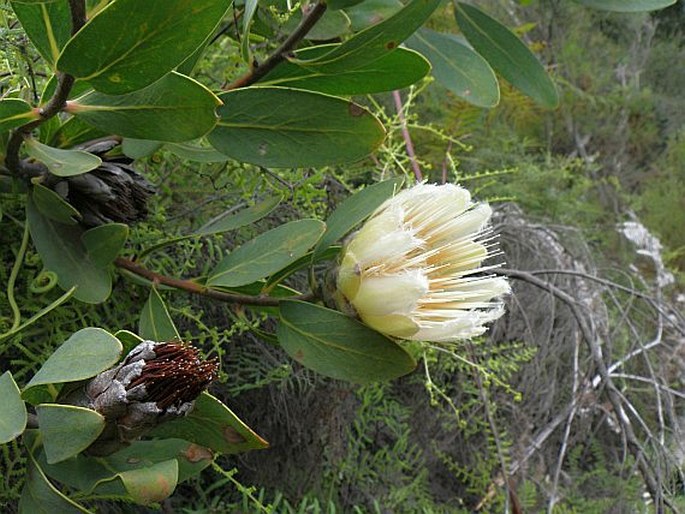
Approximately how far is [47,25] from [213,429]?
0.20m

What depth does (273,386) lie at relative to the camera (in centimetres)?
65

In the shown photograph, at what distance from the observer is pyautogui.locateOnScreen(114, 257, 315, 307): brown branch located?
0.48 m

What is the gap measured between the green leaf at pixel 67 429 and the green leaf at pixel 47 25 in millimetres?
155

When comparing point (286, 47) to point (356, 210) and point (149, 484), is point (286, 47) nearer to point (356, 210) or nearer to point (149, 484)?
point (356, 210)

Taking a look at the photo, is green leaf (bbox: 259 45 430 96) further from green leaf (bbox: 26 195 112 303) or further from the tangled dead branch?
the tangled dead branch

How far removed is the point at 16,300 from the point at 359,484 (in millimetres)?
346

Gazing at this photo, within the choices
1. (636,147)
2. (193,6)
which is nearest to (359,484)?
(193,6)

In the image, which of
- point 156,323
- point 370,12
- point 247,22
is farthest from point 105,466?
point 370,12

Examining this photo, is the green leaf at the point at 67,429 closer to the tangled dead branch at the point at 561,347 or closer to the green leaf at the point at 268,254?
the green leaf at the point at 268,254

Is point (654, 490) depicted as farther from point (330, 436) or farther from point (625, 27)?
point (625, 27)

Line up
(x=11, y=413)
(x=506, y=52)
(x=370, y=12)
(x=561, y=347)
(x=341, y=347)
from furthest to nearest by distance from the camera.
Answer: (x=561, y=347)
(x=506, y=52)
(x=370, y=12)
(x=341, y=347)
(x=11, y=413)

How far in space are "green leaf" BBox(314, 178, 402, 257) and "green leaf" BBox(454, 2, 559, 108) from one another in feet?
0.85

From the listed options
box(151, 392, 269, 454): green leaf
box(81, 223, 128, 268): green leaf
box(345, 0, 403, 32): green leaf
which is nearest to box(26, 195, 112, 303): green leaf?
box(81, 223, 128, 268): green leaf

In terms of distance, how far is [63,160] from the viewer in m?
0.41
